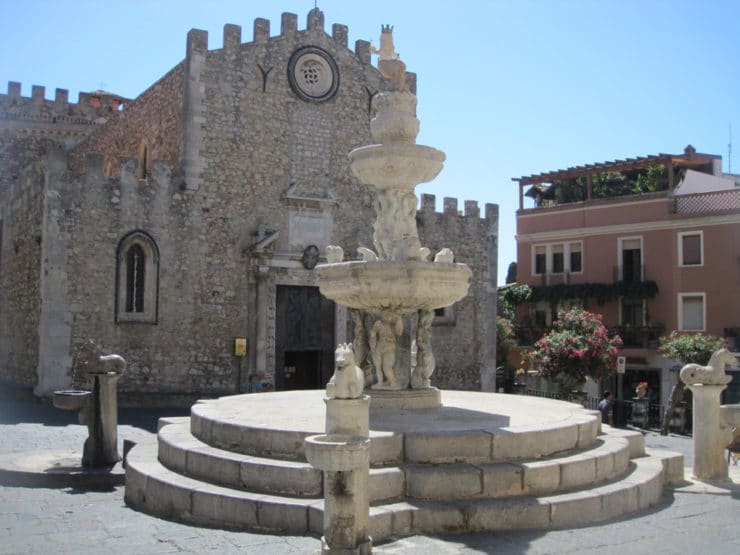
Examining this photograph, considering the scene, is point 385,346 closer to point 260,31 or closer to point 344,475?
point 344,475

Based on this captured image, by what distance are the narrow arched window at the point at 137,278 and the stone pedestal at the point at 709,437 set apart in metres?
14.5

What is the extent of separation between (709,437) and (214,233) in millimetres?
15050

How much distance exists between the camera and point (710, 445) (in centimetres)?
926

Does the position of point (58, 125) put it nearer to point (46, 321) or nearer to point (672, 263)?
point (46, 321)

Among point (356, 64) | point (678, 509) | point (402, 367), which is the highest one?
point (356, 64)

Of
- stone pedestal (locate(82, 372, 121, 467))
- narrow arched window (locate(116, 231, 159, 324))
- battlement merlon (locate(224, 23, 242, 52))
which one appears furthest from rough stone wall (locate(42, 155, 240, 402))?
stone pedestal (locate(82, 372, 121, 467))

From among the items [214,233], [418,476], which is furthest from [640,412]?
[418,476]

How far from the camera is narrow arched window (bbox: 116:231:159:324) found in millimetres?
19938

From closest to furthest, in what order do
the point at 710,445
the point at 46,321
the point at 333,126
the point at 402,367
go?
1. the point at 710,445
2. the point at 402,367
3. the point at 46,321
4. the point at 333,126

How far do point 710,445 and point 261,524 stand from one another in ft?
18.2

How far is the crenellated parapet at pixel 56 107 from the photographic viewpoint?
3255cm

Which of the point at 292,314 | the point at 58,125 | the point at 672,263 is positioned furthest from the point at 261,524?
the point at 58,125

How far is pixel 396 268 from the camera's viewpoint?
9.11 metres

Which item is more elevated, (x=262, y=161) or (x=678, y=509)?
(x=262, y=161)
